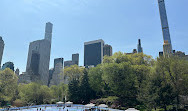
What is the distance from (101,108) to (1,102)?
141ft

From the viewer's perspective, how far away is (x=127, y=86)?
151 feet

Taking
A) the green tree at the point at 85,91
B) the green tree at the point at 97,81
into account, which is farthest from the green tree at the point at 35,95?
the green tree at the point at 97,81

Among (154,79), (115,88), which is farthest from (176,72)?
(115,88)

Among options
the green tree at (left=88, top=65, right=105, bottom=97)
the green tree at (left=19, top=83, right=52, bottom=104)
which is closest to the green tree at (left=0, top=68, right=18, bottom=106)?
the green tree at (left=19, top=83, right=52, bottom=104)

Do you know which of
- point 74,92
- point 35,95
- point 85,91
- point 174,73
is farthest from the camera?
point 35,95

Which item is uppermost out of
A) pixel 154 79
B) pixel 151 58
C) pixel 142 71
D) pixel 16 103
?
pixel 151 58

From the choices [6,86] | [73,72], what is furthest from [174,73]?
[6,86]

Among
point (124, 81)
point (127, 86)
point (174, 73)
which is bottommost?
point (127, 86)

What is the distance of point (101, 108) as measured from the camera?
37.9 meters

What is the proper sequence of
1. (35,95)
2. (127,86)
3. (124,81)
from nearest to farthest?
(127,86) → (124,81) → (35,95)

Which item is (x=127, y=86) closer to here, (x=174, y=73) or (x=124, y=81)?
(x=124, y=81)

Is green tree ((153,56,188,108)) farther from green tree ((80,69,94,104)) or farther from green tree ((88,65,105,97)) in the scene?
green tree ((80,69,94,104))

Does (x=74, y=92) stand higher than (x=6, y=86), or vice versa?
(x=6, y=86)

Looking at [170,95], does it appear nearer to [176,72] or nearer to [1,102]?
[176,72]
